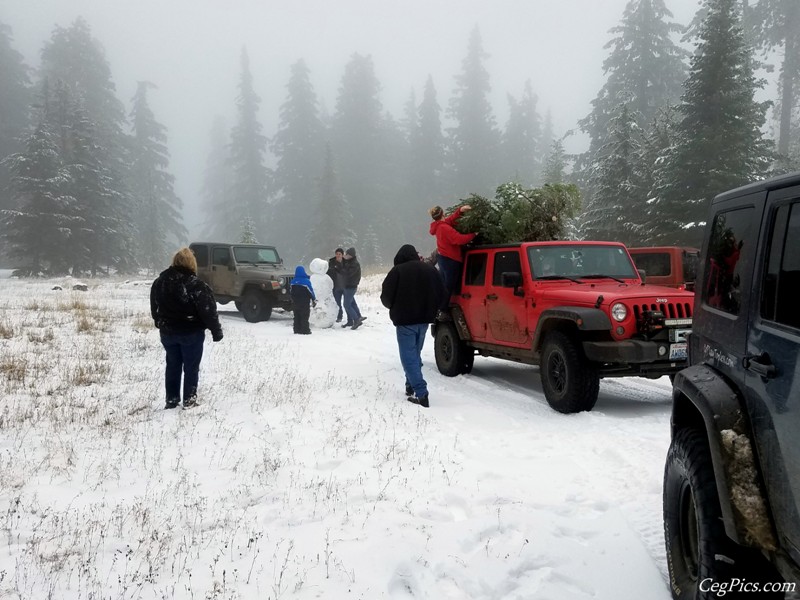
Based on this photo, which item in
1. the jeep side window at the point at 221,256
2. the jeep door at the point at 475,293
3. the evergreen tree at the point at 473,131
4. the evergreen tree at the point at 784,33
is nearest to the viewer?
the jeep door at the point at 475,293

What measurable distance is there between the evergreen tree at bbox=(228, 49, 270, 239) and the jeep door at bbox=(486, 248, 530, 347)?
149 feet

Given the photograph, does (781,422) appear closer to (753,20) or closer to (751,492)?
(751,492)

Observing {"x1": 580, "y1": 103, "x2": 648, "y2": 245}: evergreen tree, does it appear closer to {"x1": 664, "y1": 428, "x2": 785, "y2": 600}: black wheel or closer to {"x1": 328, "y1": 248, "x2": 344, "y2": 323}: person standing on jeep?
{"x1": 328, "y1": 248, "x2": 344, "y2": 323}: person standing on jeep

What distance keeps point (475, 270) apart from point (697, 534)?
5.98 metres

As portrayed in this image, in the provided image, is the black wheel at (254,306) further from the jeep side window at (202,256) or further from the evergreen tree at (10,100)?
the evergreen tree at (10,100)

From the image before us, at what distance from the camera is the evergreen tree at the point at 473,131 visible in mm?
51281

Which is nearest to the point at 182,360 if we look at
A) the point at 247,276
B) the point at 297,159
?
the point at 247,276

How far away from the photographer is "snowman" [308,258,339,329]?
46.1 feet

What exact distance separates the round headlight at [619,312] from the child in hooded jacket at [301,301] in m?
8.55

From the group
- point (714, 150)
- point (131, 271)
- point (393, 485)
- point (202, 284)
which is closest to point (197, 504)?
point (393, 485)

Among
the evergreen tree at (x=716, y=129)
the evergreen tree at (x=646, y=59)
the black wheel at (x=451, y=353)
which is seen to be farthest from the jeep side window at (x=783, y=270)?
the evergreen tree at (x=646, y=59)

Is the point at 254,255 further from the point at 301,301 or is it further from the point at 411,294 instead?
the point at 411,294

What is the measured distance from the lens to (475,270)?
845 centimetres

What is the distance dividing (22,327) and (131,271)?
86.5ft
